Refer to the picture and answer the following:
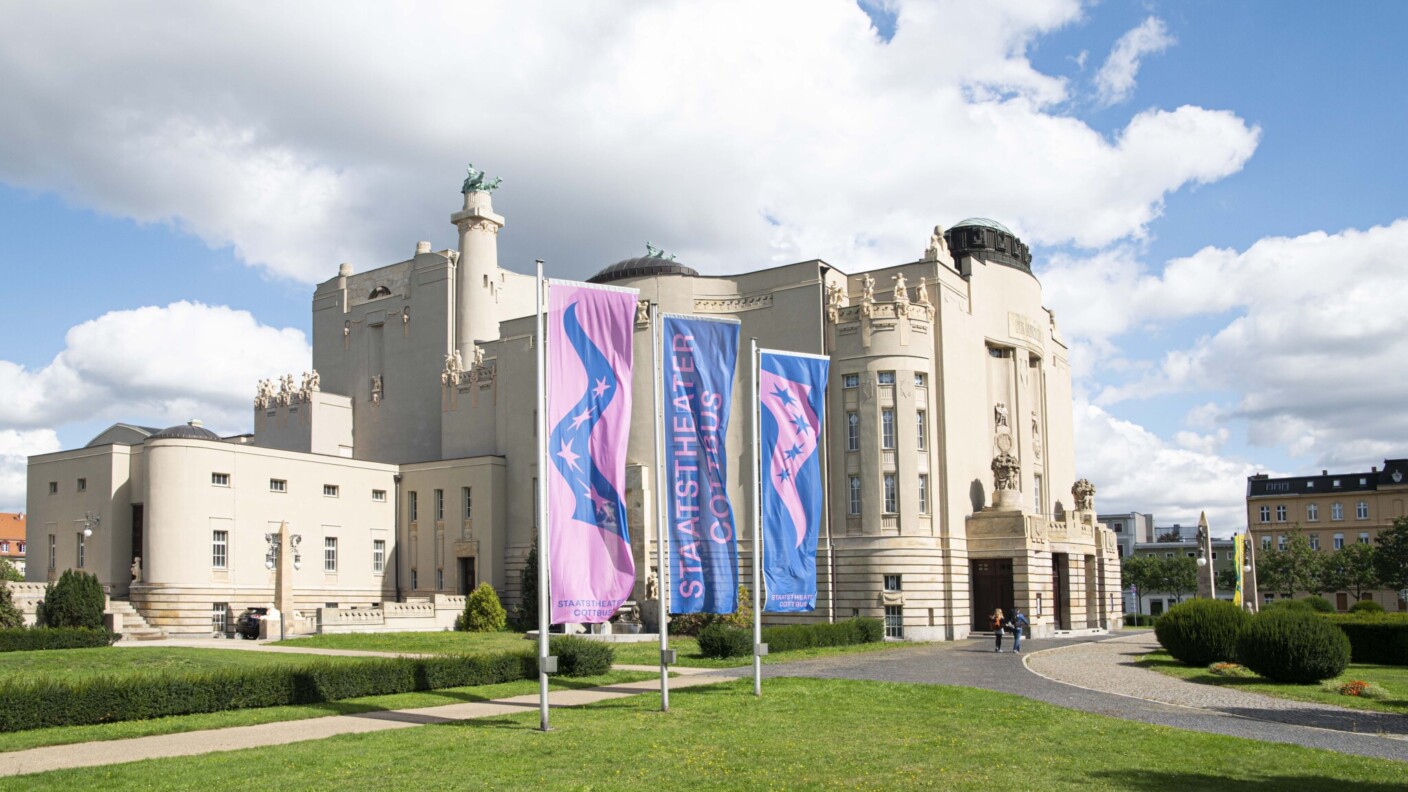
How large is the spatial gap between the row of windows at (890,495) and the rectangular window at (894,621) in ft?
15.3

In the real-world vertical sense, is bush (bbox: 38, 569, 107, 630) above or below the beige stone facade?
below

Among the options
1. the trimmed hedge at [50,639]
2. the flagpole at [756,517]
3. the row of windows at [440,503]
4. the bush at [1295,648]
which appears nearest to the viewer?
the flagpole at [756,517]

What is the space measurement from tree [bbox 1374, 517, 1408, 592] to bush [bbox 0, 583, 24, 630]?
9913cm

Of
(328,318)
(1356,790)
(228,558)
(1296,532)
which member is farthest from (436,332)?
(1296,532)

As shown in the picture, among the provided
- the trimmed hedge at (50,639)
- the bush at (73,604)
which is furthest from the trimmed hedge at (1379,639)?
the bush at (73,604)

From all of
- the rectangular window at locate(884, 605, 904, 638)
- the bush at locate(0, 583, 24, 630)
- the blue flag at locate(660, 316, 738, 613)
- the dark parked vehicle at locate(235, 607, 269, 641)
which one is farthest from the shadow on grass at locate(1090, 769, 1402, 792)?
the dark parked vehicle at locate(235, 607, 269, 641)

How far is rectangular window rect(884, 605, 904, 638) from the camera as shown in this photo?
2162 inches

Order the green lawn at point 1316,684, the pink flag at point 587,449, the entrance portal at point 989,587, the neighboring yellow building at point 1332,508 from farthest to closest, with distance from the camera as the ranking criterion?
the neighboring yellow building at point 1332,508 < the entrance portal at point 989,587 < the green lawn at point 1316,684 < the pink flag at point 587,449

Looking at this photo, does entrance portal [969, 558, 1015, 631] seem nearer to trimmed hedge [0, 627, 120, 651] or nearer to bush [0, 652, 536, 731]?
bush [0, 652, 536, 731]

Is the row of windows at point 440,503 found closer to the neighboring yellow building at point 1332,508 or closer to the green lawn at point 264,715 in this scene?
the green lawn at point 264,715

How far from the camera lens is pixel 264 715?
23328 mm

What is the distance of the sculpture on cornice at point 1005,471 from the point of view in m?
60.4

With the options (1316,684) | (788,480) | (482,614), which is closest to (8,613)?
(482,614)

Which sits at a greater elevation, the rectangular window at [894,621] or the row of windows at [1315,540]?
the row of windows at [1315,540]
